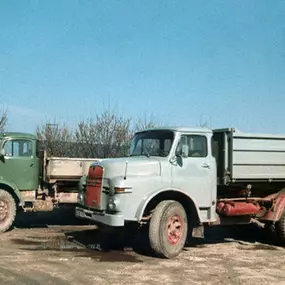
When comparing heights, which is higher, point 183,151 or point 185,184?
point 183,151

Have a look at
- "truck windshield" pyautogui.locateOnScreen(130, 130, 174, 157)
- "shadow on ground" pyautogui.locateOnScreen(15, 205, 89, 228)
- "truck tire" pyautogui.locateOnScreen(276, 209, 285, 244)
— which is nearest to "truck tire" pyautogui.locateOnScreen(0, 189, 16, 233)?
"shadow on ground" pyautogui.locateOnScreen(15, 205, 89, 228)

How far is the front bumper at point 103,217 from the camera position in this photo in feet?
28.4

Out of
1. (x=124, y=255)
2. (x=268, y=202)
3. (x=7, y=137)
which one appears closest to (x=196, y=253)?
(x=124, y=255)

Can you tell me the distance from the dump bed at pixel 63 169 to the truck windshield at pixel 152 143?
2.71m

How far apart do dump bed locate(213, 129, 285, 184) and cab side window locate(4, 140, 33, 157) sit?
16.2 ft

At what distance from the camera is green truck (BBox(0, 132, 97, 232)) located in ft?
39.4

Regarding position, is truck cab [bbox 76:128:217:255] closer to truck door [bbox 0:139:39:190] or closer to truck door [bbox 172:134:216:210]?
truck door [bbox 172:134:216:210]

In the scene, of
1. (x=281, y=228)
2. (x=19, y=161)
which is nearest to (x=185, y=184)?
(x=281, y=228)

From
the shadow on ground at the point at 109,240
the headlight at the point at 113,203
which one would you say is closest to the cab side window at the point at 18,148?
the shadow on ground at the point at 109,240

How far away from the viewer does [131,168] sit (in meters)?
8.98

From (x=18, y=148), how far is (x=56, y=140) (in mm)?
9939

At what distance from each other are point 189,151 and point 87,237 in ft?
11.1

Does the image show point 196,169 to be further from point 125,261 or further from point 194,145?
point 125,261

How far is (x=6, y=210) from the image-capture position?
11.8 metres
